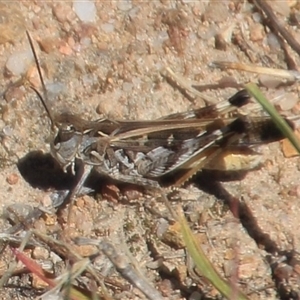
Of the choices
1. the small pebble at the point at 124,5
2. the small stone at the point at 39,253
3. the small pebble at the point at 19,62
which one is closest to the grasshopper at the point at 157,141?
the small stone at the point at 39,253

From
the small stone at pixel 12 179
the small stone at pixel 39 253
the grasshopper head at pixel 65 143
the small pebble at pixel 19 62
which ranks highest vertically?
the small pebble at pixel 19 62

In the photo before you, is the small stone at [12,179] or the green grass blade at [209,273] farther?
the small stone at [12,179]

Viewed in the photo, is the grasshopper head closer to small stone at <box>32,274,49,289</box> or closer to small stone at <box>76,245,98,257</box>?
small stone at <box>76,245,98,257</box>

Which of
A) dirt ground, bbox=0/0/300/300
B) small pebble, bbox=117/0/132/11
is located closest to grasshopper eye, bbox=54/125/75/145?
dirt ground, bbox=0/0/300/300

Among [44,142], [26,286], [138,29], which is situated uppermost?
[138,29]

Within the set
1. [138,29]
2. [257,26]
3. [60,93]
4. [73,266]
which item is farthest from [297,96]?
[73,266]

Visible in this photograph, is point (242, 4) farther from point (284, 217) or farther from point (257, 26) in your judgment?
point (284, 217)

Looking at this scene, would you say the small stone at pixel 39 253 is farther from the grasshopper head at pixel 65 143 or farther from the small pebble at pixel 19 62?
the small pebble at pixel 19 62
